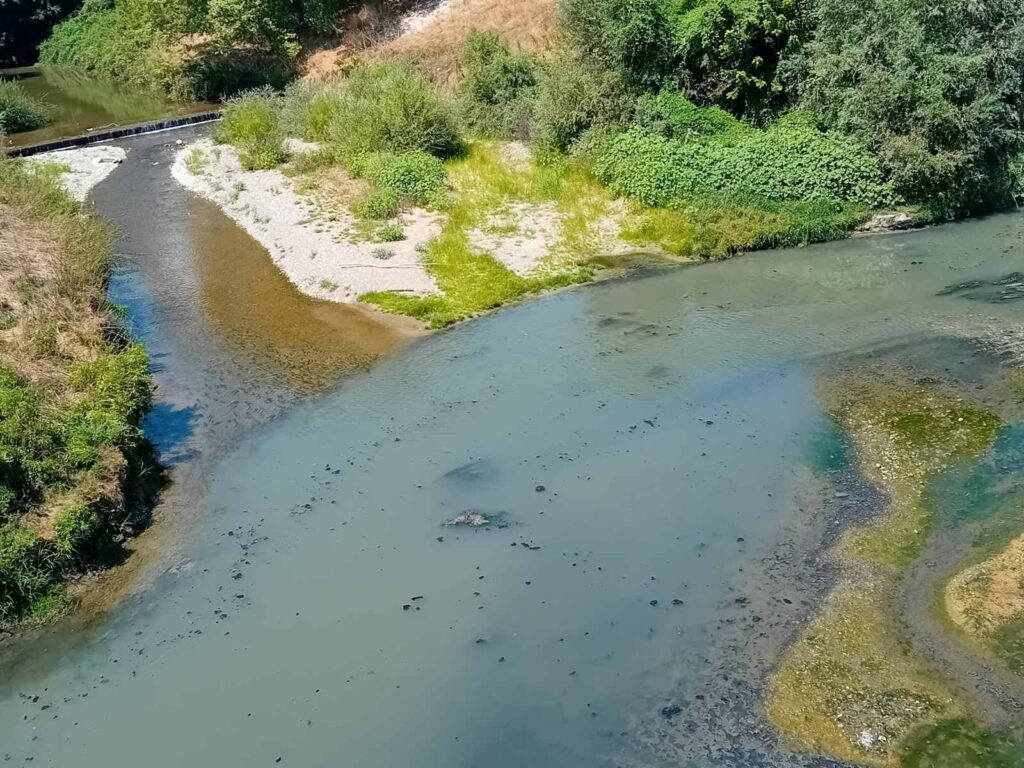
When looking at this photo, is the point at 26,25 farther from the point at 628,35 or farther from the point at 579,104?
the point at 628,35

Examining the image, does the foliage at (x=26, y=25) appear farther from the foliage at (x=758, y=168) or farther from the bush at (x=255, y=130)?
the foliage at (x=758, y=168)

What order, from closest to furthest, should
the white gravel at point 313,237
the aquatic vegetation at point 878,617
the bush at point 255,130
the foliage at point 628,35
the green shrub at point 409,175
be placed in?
the aquatic vegetation at point 878,617 → the white gravel at point 313,237 → the green shrub at point 409,175 → the foliage at point 628,35 → the bush at point 255,130

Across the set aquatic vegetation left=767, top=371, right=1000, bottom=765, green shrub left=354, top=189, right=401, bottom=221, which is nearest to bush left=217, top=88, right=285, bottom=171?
green shrub left=354, top=189, right=401, bottom=221

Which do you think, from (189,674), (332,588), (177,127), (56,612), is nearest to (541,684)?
(332,588)

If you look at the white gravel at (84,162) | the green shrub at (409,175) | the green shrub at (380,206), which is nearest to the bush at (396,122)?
the green shrub at (409,175)

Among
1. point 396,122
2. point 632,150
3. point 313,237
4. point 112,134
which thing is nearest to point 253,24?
point 112,134
